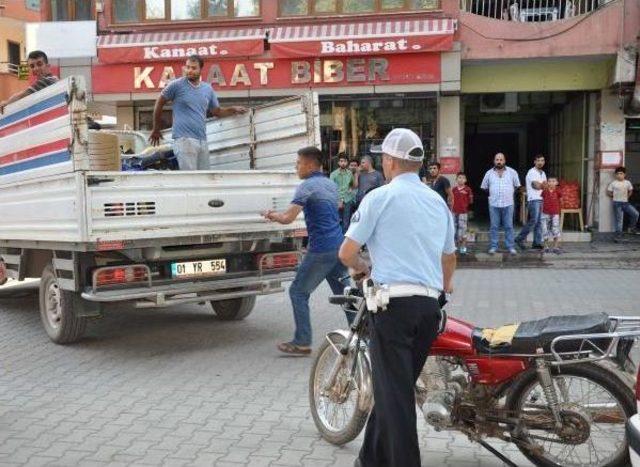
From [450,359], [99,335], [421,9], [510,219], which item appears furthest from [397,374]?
[421,9]

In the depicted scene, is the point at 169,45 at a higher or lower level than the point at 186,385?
higher

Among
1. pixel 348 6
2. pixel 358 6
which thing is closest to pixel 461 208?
pixel 358 6

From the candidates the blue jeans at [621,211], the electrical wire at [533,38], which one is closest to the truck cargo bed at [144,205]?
the electrical wire at [533,38]

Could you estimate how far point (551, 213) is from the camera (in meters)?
13.4

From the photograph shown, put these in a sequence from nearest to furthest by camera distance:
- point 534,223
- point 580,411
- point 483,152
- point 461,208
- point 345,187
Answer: point 580,411 → point 534,223 → point 461,208 → point 345,187 → point 483,152

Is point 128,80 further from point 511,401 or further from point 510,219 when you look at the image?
point 511,401

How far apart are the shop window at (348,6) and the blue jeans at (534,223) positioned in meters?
4.67

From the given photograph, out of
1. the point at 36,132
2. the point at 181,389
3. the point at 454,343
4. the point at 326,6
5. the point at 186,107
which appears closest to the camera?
the point at 454,343

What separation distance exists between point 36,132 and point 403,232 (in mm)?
4457

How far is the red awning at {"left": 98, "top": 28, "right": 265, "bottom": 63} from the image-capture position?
1490cm

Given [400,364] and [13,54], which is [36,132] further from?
[13,54]

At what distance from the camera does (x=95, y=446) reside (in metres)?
4.21

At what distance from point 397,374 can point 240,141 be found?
541cm

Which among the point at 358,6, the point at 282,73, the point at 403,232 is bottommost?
the point at 403,232
